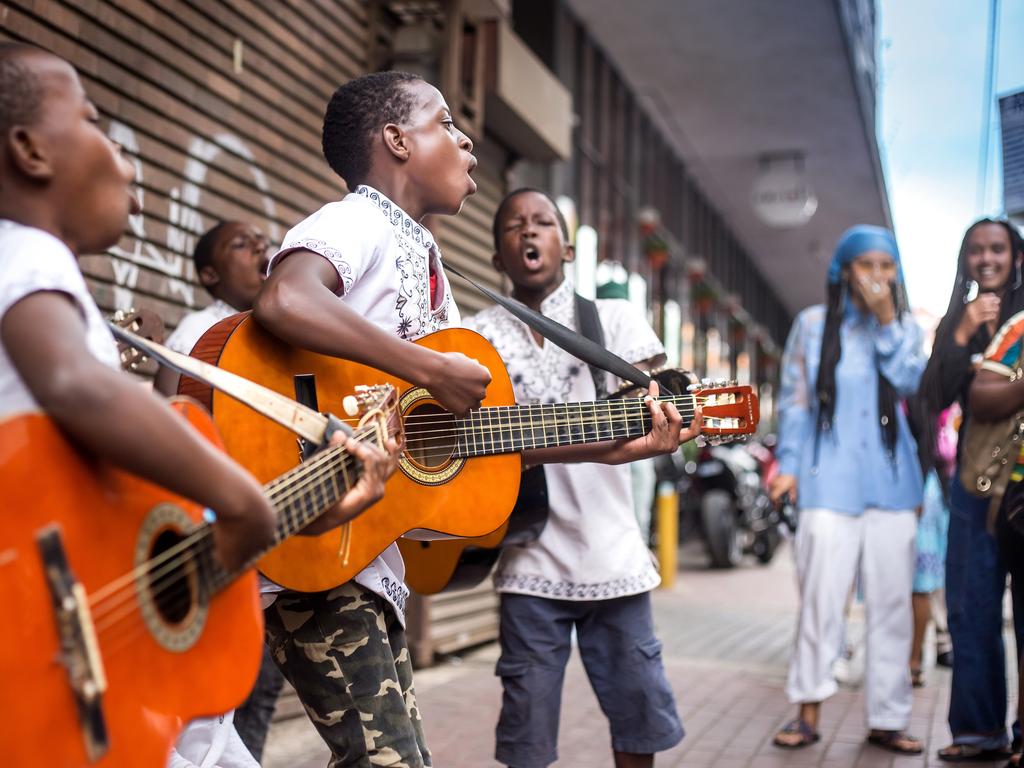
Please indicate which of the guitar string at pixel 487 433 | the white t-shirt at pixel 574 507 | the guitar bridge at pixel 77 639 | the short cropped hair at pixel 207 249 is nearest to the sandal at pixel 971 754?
the white t-shirt at pixel 574 507

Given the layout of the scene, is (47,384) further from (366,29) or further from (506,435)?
(366,29)

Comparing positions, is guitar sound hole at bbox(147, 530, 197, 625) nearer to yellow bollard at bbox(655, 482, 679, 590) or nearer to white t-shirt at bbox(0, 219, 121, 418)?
white t-shirt at bbox(0, 219, 121, 418)

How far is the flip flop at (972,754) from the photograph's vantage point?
4.43 meters

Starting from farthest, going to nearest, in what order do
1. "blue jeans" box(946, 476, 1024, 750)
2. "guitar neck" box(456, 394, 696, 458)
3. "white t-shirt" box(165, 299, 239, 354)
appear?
"blue jeans" box(946, 476, 1024, 750) < "white t-shirt" box(165, 299, 239, 354) < "guitar neck" box(456, 394, 696, 458)

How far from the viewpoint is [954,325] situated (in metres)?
4.84

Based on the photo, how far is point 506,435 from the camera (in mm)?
2689

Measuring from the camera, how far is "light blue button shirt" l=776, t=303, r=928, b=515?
480 centimetres

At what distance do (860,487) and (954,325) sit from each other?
0.82 meters

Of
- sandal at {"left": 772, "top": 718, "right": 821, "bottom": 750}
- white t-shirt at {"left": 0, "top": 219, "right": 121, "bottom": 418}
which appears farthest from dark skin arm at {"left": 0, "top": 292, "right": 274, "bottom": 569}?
sandal at {"left": 772, "top": 718, "right": 821, "bottom": 750}

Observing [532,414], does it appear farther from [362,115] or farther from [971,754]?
[971,754]

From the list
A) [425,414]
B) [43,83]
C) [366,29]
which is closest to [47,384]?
[43,83]

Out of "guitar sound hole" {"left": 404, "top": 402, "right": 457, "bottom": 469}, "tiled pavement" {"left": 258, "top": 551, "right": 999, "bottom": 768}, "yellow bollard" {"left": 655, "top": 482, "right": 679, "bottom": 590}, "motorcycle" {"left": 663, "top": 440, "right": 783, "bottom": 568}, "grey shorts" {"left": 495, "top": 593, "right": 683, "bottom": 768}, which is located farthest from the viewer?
"motorcycle" {"left": 663, "top": 440, "right": 783, "bottom": 568}

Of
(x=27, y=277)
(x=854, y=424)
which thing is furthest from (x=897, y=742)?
(x=27, y=277)

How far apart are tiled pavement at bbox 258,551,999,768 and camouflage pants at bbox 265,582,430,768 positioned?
2384 millimetres
